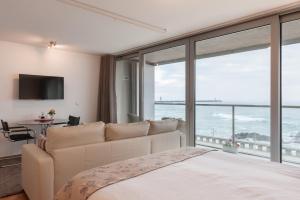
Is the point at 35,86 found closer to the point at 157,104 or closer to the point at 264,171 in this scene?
the point at 157,104

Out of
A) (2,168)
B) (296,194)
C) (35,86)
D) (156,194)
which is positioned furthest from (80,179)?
(35,86)

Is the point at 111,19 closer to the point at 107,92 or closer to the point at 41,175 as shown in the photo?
the point at 41,175

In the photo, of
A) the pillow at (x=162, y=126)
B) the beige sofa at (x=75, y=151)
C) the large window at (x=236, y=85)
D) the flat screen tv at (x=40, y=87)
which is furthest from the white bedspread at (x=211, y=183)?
the flat screen tv at (x=40, y=87)

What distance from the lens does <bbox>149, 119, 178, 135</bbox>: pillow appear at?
10.5ft

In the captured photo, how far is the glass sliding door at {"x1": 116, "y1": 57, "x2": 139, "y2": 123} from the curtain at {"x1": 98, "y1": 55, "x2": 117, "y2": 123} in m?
0.21

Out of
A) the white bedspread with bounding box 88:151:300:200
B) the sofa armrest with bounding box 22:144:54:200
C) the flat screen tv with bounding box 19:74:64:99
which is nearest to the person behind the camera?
the white bedspread with bounding box 88:151:300:200

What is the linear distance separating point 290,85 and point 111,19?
2.90 meters

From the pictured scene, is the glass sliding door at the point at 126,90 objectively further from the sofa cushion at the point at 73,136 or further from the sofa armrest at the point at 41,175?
the sofa armrest at the point at 41,175

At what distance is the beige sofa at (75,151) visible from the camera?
7.19ft

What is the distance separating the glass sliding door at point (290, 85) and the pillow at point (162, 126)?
5.28ft

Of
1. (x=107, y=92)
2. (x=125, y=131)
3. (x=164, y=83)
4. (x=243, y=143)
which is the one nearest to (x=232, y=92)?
(x=243, y=143)

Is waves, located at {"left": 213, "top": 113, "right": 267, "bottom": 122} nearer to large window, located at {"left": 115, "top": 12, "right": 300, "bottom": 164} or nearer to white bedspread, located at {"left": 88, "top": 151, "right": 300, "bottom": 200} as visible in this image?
large window, located at {"left": 115, "top": 12, "right": 300, "bottom": 164}

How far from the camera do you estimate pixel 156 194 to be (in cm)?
126

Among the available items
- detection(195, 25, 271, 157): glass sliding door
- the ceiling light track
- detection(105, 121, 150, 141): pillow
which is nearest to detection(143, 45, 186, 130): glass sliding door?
detection(195, 25, 271, 157): glass sliding door
